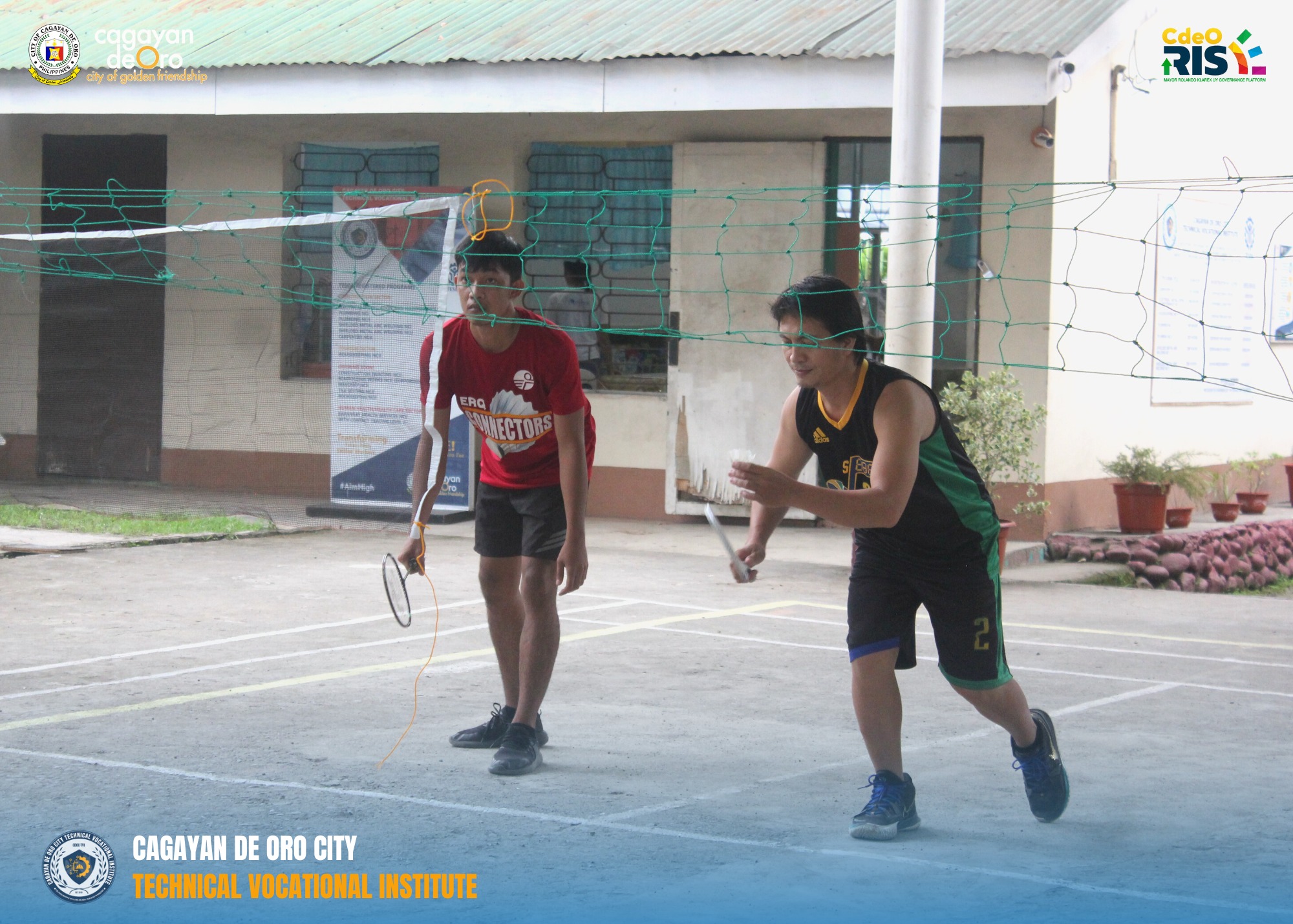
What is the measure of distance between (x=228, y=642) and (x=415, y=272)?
16.7ft

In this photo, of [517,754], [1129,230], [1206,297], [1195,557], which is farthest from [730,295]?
[517,754]

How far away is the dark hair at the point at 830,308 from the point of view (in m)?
4.47

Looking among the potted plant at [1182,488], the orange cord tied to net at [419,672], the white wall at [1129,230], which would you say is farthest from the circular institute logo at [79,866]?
the potted plant at [1182,488]

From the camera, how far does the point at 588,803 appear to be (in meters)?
4.79

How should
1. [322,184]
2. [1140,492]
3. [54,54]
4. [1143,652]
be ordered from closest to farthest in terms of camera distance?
1. [1143,652]
2. [1140,492]
3. [54,54]
4. [322,184]

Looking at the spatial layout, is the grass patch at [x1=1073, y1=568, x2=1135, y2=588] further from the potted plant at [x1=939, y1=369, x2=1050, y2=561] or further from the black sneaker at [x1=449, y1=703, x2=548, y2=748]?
the black sneaker at [x1=449, y1=703, x2=548, y2=748]

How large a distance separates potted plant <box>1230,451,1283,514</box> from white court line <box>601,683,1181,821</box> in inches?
308

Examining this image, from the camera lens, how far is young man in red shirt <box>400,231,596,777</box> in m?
5.32

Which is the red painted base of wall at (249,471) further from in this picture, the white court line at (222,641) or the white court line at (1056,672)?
the white court line at (1056,672)

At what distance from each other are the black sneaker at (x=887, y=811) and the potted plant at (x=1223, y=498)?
33.0 feet

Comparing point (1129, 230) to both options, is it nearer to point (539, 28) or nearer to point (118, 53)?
point (539, 28)

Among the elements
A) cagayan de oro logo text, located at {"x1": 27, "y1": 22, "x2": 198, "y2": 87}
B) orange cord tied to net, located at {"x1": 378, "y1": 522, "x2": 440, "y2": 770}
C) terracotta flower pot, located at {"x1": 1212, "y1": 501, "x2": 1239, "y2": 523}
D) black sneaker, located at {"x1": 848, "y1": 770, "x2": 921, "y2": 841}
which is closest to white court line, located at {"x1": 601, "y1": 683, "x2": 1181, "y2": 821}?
black sneaker, located at {"x1": 848, "y1": 770, "x2": 921, "y2": 841}

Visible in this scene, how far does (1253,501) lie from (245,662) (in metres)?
Answer: 10.5

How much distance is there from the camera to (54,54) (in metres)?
14.0
